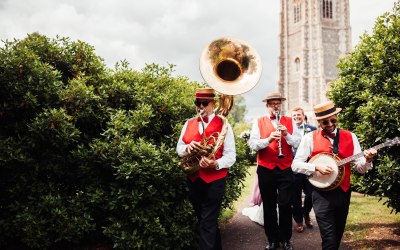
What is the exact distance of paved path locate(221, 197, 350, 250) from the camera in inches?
227

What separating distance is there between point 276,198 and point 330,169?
1.59 meters

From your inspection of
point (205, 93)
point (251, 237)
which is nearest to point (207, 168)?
point (205, 93)

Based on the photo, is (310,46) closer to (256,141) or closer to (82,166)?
(256,141)

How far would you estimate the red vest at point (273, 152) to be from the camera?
5237 mm

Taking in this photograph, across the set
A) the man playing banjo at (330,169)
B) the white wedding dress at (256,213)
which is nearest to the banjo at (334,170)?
the man playing banjo at (330,169)

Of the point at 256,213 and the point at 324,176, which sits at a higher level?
the point at 324,176

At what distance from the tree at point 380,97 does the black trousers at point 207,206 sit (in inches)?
113

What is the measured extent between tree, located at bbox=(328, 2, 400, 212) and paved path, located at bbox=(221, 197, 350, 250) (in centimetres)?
124

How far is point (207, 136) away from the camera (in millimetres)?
4398

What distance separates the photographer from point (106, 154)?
5102 millimetres

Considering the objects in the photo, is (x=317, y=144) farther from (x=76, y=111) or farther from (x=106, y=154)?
(x=76, y=111)

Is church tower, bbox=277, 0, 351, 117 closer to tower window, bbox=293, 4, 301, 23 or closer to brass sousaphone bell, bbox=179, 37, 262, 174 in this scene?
tower window, bbox=293, 4, 301, 23

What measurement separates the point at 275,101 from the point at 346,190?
1.89 m

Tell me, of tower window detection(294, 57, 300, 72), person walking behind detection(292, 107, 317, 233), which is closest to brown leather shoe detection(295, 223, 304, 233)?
person walking behind detection(292, 107, 317, 233)
